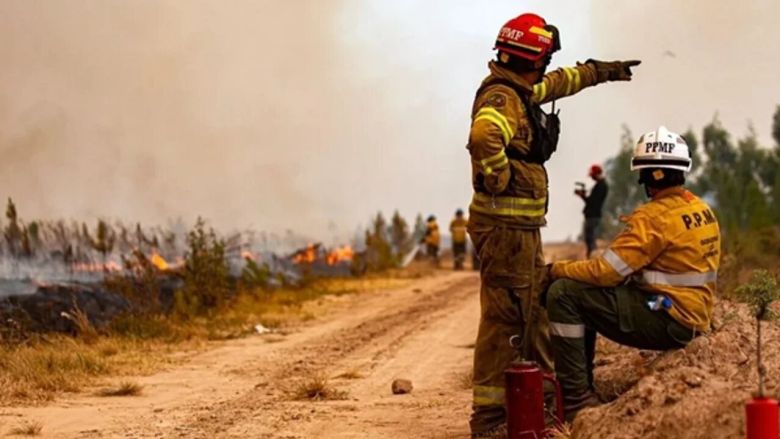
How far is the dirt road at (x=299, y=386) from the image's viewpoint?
24.3 feet

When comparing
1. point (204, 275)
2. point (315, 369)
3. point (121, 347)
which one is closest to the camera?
point (315, 369)

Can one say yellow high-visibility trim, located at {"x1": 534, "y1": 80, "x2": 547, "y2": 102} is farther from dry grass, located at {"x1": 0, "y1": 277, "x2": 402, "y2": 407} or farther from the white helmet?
dry grass, located at {"x1": 0, "y1": 277, "x2": 402, "y2": 407}

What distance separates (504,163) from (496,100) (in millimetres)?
411

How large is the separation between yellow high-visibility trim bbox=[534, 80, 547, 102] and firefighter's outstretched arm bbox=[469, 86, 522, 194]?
436 mm

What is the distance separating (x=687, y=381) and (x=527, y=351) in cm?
132

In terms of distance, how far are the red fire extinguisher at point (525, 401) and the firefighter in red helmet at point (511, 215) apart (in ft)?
1.90

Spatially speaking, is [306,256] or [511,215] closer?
[511,215]

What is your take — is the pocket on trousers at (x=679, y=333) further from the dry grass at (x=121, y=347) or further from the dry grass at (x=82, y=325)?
the dry grass at (x=82, y=325)

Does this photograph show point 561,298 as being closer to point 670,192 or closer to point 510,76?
point 670,192

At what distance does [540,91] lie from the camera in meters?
7.18

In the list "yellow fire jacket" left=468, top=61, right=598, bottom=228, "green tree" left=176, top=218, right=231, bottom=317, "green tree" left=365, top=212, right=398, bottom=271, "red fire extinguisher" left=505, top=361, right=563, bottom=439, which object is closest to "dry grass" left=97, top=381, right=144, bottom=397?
"yellow fire jacket" left=468, top=61, right=598, bottom=228

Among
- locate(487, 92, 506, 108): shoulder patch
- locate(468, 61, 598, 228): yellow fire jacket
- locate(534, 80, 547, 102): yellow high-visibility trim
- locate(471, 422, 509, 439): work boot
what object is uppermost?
locate(534, 80, 547, 102): yellow high-visibility trim

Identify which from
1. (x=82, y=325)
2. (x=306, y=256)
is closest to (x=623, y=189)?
(x=306, y=256)

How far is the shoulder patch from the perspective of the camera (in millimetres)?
6777
